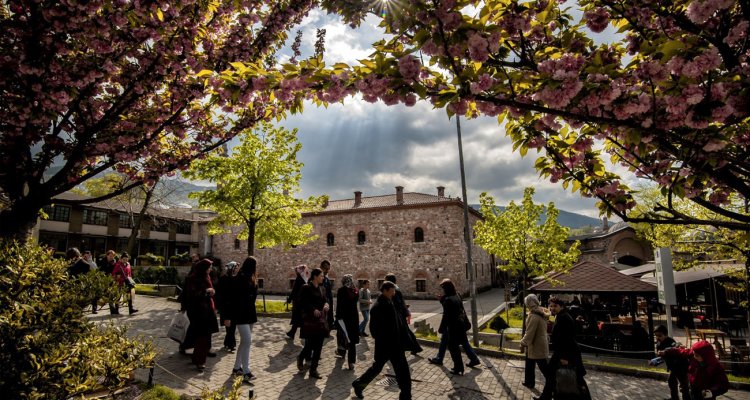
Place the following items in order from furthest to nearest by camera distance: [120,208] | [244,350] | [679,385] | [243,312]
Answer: [120,208] → [679,385] → [243,312] → [244,350]

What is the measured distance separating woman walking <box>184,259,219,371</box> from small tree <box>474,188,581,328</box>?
1116 centimetres

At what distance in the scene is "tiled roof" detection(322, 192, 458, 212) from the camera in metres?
27.0

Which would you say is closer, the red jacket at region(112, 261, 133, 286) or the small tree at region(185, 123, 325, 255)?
the red jacket at region(112, 261, 133, 286)

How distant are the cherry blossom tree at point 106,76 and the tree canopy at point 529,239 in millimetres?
11783

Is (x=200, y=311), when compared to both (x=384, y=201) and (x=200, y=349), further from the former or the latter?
(x=384, y=201)

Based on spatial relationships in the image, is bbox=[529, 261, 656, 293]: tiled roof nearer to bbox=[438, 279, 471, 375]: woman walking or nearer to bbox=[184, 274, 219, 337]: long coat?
bbox=[438, 279, 471, 375]: woman walking

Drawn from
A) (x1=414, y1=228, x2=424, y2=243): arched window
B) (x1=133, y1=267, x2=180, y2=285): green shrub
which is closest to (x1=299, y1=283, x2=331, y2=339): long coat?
(x1=414, y1=228, x2=424, y2=243): arched window

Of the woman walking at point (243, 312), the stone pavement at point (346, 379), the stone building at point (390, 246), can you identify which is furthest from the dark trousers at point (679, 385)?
the stone building at point (390, 246)

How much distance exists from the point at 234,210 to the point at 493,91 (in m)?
15.2

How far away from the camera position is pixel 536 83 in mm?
2941

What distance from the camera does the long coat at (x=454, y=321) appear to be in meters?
7.31

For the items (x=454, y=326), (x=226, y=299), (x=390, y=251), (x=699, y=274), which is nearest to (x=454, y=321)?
(x=454, y=326)

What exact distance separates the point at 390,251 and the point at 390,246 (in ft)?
1.23

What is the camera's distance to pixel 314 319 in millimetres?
6332
